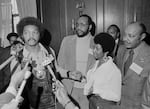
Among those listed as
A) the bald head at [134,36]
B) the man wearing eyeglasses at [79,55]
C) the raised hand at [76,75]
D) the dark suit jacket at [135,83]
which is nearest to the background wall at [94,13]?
the man wearing eyeglasses at [79,55]

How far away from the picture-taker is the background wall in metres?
2.81

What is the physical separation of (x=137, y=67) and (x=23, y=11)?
180 cm

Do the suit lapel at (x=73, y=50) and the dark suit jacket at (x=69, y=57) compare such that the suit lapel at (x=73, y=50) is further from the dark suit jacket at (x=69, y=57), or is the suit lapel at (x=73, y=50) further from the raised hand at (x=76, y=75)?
the raised hand at (x=76, y=75)

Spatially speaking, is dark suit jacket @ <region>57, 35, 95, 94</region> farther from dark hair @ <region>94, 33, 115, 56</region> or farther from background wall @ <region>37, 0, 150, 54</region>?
background wall @ <region>37, 0, 150, 54</region>

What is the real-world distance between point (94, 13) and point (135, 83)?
1466mm

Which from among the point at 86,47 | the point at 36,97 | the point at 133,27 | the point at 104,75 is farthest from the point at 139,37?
the point at 36,97

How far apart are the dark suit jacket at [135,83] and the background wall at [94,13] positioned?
1128 millimetres

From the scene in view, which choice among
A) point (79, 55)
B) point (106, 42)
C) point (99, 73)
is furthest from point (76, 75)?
point (79, 55)

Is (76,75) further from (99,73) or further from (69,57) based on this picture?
(69,57)

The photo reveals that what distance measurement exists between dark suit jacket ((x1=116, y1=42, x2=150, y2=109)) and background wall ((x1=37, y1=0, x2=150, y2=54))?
113 centimetres

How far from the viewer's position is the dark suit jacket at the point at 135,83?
5.57 ft

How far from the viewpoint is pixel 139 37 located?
1.86m

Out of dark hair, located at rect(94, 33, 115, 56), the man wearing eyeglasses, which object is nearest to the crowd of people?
dark hair, located at rect(94, 33, 115, 56)

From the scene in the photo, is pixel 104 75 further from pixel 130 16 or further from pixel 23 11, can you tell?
pixel 23 11
